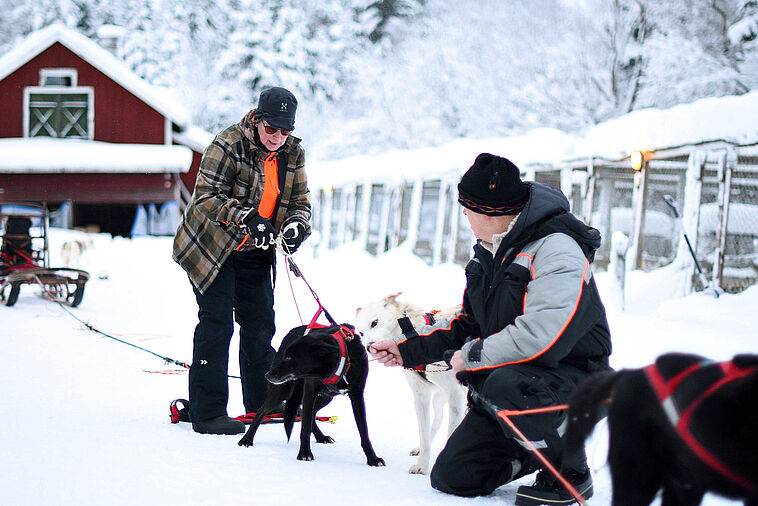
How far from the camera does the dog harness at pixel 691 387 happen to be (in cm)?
178

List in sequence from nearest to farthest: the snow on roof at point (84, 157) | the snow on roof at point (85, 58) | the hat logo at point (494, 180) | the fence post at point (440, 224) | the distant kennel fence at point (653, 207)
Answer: the hat logo at point (494, 180) < the distant kennel fence at point (653, 207) < the fence post at point (440, 224) < the snow on roof at point (84, 157) < the snow on roof at point (85, 58)

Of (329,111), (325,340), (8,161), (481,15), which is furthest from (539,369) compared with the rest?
(329,111)

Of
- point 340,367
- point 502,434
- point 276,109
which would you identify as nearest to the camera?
point 502,434

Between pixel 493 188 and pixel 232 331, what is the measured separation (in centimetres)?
202

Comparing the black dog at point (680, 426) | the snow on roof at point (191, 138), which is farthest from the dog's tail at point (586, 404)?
the snow on roof at point (191, 138)

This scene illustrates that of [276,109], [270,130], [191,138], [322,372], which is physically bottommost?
[322,372]

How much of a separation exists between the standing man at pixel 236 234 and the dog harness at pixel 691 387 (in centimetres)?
262

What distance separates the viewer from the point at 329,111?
40.7 m

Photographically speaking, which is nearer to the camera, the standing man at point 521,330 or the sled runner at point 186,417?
the standing man at point 521,330

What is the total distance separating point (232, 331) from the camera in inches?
174

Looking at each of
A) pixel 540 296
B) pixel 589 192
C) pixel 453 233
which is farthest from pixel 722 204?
pixel 540 296

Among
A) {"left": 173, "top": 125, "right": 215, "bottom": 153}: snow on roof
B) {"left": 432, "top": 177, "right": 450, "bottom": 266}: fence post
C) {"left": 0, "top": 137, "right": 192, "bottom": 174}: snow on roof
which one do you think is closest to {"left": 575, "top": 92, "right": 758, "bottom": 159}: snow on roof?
{"left": 432, "top": 177, "right": 450, "bottom": 266}: fence post

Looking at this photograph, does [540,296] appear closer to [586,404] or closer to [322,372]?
[586,404]

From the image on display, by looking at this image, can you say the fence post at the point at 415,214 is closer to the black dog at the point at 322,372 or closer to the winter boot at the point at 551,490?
the black dog at the point at 322,372
